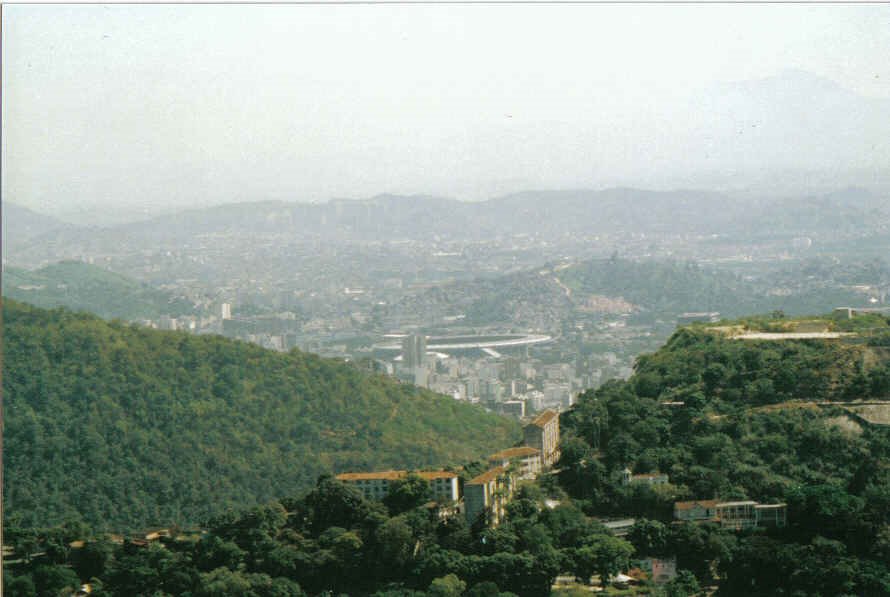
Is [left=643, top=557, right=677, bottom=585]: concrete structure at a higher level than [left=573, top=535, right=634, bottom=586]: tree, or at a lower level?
lower

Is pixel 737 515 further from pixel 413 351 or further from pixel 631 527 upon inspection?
pixel 413 351

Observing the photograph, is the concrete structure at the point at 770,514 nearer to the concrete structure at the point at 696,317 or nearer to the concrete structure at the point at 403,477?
the concrete structure at the point at 403,477

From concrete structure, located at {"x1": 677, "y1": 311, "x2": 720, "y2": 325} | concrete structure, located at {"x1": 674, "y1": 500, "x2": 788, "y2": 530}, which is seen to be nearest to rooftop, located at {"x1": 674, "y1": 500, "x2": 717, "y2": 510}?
concrete structure, located at {"x1": 674, "y1": 500, "x2": 788, "y2": 530}

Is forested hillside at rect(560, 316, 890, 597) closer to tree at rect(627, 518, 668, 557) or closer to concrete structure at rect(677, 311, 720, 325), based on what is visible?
tree at rect(627, 518, 668, 557)

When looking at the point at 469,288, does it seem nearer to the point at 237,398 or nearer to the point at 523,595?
the point at 237,398

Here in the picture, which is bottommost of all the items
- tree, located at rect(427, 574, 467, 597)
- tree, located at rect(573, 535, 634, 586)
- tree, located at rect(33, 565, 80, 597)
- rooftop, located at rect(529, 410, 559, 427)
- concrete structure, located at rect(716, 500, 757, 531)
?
tree, located at rect(33, 565, 80, 597)

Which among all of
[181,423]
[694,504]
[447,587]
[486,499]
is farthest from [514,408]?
[447,587]

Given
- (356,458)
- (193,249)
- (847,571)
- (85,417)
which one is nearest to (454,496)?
(847,571)
